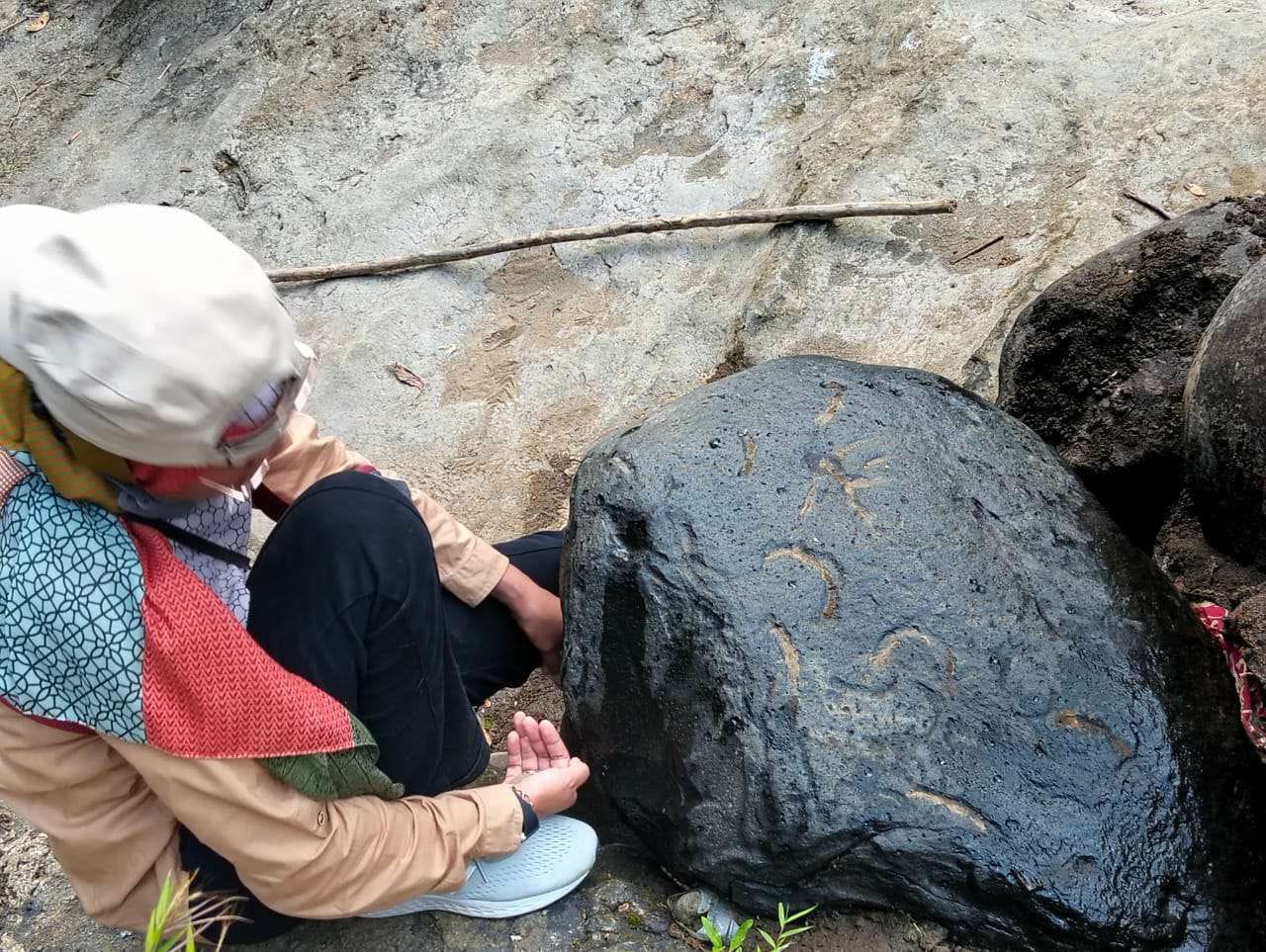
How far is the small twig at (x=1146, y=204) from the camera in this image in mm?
3205

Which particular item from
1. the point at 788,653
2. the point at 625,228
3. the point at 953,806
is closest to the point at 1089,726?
the point at 953,806

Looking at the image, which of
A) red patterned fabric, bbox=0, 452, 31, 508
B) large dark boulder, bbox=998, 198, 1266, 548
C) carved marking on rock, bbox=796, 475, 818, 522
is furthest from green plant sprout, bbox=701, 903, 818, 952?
large dark boulder, bbox=998, 198, 1266, 548

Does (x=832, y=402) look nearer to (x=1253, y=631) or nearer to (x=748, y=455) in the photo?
(x=748, y=455)

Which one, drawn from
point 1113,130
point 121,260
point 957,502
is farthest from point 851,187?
point 121,260

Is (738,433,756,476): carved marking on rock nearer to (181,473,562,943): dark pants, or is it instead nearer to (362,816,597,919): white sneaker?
(181,473,562,943): dark pants

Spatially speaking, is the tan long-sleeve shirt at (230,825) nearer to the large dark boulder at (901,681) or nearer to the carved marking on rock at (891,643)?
the large dark boulder at (901,681)

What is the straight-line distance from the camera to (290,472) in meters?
2.04

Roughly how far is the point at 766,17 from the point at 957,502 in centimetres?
332

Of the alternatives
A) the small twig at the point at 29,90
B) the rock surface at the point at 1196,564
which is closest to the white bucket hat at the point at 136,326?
the rock surface at the point at 1196,564

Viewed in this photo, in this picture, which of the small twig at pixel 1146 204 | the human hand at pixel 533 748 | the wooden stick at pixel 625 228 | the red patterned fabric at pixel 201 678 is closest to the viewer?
the red patterned fabric at pixel 201 678

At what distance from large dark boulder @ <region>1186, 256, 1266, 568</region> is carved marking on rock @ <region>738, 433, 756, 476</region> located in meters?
0.82

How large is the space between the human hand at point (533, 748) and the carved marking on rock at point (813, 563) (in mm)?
531

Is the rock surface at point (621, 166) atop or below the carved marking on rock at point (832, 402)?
below

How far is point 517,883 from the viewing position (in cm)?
184
